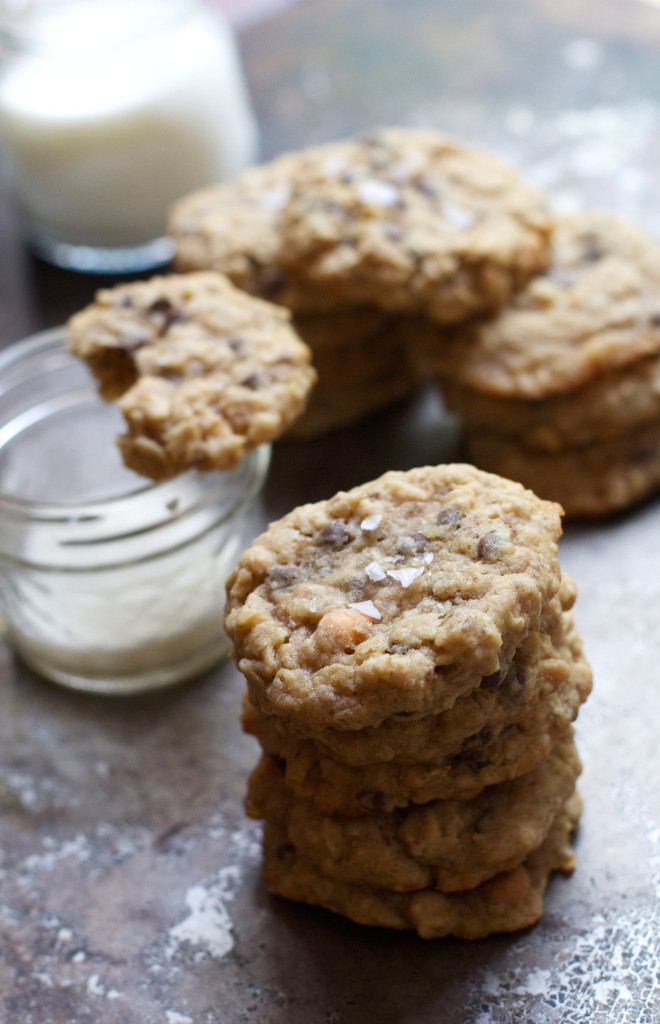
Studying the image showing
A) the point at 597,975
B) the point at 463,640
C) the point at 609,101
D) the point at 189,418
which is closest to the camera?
the point at 463,640

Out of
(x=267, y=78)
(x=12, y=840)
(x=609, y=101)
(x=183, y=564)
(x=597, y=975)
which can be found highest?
(x=267, y=78)

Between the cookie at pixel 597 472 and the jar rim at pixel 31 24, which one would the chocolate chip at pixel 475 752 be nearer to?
the cookie at pixel 597 472

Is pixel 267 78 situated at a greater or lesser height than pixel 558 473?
greater

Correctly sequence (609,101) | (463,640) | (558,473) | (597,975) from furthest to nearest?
(609,101)
(558,473)
(597,975)
(463,640)

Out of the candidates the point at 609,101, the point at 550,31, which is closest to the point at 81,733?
the point at 609,101

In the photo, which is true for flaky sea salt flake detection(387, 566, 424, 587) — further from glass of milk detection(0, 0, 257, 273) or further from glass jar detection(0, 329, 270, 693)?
glass of milk detection(0, 0, 257, 273)

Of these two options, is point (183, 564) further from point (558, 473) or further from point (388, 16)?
point (388, 16)

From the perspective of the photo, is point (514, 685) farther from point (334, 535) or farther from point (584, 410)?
point (584, 410)

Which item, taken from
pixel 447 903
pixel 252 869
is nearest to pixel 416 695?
pixel 447 903
